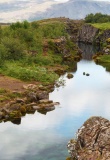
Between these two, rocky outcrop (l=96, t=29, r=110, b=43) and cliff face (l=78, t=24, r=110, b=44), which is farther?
cliff face (l=78, t=24, r=110, b=44)

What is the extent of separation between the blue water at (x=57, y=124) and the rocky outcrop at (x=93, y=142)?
888 centimetres

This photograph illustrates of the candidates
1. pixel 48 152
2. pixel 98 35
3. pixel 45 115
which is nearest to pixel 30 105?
pixel 45 115

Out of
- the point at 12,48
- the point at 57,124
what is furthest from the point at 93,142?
the point at 12,48

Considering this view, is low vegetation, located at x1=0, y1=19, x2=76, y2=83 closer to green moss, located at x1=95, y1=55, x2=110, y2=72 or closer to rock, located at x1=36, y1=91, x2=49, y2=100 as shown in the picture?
green moss, located at x1=95, y1=55, x2=110, y2=72

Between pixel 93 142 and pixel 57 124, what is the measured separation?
22.3 metres

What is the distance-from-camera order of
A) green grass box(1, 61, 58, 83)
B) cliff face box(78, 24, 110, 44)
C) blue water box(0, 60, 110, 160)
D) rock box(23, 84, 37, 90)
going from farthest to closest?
cliff face box(78, 24, 110, 44) < green grass box(1, 61, 58, 83) < rock box(23, 84, 37, 90) < blue water box(0, 60, 110, 160)

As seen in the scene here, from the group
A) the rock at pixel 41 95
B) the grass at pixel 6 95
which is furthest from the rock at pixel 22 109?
the rock at pixel 41 95

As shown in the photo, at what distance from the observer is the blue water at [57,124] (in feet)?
137

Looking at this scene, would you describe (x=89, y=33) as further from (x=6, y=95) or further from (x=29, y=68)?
(x=6, y=95)

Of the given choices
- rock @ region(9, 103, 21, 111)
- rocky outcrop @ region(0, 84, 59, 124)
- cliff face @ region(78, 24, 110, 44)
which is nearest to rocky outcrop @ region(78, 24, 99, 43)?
cliff face @ region(78, 24, 110, 44)

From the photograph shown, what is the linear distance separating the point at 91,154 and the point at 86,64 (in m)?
87.7

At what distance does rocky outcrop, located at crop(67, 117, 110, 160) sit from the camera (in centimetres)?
2941

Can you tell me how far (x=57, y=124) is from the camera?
172ft

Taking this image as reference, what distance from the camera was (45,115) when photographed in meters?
57.3
